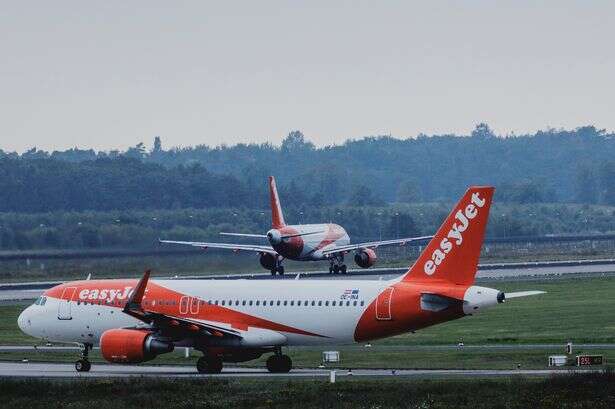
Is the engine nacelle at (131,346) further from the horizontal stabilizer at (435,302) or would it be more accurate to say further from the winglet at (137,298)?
the horizontal stabilizer at (435,302)

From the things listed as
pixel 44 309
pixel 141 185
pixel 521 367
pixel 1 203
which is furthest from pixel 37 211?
pixel 521 367

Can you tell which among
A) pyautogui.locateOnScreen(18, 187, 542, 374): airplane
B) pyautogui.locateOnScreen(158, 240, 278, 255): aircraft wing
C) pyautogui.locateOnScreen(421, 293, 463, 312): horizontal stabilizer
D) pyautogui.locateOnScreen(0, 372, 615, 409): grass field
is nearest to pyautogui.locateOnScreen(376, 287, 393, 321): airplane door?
pyautogui.locateOnScreen(18, 187, 542, 374): airplane

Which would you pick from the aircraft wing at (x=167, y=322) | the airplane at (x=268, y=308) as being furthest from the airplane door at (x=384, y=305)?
the aircraft wing at (x=167, y=322)

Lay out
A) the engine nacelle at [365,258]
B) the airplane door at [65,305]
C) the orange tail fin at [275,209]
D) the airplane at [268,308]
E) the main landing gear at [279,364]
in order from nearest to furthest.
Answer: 1. the airplane at [268,308]
2. the main landing gear at [279,364]
3. the airplane door at [65,305]
4. the orange tail fin at [275,209]
5. the engine nacelle at [365,258]

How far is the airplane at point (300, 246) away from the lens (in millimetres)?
126000

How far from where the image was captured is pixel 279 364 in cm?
5516

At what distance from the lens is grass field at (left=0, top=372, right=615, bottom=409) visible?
1590 inches

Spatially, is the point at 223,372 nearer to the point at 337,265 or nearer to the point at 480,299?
the point at 480,299

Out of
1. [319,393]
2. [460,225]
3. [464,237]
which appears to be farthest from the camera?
[460,225]

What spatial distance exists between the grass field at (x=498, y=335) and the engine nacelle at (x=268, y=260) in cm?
2927

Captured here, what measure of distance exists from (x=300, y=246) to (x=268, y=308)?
73.9 meters

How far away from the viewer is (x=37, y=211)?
577 feet

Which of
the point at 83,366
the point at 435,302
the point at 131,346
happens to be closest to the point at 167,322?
the point at 131,346

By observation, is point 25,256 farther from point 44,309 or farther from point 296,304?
point 296,304
